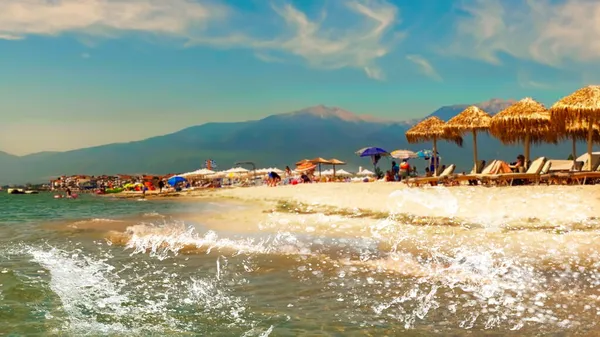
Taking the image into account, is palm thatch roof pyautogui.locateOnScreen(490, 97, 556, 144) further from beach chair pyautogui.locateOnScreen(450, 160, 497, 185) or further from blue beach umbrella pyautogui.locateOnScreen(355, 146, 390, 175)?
blue beach umbrella pyautogui.locateOnScreen(355, 146, 390, 175)

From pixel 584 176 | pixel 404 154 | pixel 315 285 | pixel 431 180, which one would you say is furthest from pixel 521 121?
pixel 315 285

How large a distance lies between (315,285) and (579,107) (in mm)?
14932

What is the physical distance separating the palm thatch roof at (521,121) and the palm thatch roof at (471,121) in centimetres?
117

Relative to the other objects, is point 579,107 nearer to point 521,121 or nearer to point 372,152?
point 521,121

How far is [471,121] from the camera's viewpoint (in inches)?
947

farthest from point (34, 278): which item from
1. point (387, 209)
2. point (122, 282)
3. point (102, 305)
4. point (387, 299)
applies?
point (387, 209)

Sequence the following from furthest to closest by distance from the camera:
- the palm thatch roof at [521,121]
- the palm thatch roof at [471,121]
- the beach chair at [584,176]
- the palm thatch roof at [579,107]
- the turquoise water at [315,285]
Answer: the palm thatch roof at [471,121] → the palm thatch roof at [521,121] → the palm thatch roof at [579,107] → the beach chair at [584,176] → the turquoise water at [315,285]

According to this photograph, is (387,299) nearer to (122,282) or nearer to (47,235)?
(122,282)

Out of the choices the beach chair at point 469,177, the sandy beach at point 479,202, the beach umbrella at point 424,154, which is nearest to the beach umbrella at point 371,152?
the beach umbrella at point 424,154

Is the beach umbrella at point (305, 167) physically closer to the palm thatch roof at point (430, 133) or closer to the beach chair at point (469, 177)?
the palm thatch roof at point (430, 133)

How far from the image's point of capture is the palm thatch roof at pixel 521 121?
21047 millimetres

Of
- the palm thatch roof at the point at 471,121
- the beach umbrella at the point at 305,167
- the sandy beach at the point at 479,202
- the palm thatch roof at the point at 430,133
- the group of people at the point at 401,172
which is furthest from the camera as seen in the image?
the beach umbrella at the point at 305,167

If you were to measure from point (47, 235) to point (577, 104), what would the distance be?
1850 centimetres

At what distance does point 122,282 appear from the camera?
756 cm
